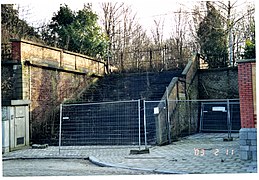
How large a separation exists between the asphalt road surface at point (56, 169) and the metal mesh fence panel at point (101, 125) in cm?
206

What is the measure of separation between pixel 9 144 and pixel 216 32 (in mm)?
10052

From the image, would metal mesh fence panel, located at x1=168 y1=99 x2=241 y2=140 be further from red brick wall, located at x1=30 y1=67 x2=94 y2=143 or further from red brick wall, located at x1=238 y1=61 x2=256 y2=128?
red brick wall, located at x1=238 y1=61 x2=256 y2=128

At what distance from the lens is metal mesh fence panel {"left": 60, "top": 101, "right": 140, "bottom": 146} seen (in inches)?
392

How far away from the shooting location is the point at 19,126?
9.83 meters

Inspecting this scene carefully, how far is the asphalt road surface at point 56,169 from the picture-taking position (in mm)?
6078

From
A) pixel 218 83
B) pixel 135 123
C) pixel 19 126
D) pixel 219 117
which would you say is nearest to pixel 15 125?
pixel 19 126

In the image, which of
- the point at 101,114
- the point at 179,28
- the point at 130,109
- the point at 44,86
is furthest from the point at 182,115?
the point at 179,28

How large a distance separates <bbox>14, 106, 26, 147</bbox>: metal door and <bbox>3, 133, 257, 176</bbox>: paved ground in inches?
14.3

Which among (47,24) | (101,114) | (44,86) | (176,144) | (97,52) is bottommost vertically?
(176,144)

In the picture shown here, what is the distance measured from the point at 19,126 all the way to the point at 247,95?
20.0 feet

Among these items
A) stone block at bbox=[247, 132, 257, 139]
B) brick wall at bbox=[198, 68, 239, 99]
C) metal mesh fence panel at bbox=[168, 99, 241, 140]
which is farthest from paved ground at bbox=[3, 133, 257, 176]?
brick wall at bbox=[198, 68, 239, 99]

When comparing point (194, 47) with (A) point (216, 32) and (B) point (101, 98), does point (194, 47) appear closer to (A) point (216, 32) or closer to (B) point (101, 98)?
(A) point (216, 32)

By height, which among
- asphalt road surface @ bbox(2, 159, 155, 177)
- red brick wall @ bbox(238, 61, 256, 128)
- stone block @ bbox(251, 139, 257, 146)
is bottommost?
asphalt road surface @ bbox(2, 159, 155, 177)

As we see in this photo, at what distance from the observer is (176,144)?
954cm
